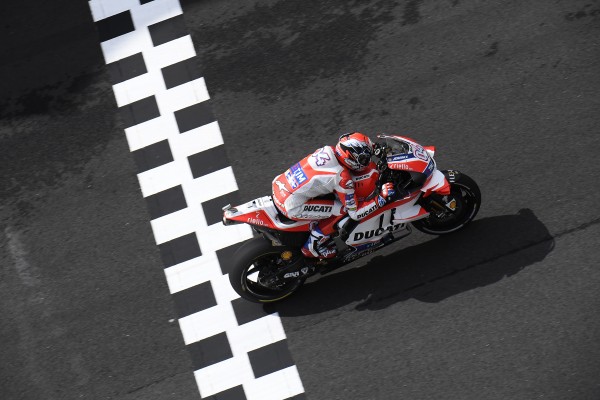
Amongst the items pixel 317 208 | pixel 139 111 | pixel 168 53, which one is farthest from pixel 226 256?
pixel 168 53

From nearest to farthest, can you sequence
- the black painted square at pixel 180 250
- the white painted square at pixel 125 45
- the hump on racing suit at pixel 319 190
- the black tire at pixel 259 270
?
the hump on racing suit at pixel 319 190 < the black tire at pixel 259 270 < the black painted square at pixel 180 250 < the white painted square at pixel 125 45

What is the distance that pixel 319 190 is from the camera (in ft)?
24.9

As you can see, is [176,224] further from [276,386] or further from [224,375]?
[276,386]

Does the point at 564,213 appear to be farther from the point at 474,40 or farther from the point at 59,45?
the point at 59,45

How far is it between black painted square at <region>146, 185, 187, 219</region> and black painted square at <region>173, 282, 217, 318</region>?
3.56ft

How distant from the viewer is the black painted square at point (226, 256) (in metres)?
8.78

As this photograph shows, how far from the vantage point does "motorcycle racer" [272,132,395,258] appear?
7.46 metres

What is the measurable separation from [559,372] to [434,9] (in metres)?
5.04

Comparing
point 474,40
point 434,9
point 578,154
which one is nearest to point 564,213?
point 578,154

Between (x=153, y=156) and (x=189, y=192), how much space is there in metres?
0.77

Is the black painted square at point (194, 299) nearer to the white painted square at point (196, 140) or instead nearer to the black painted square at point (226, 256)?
the black painted square at point (226, 256)

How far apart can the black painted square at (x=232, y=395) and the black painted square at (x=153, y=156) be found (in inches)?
120

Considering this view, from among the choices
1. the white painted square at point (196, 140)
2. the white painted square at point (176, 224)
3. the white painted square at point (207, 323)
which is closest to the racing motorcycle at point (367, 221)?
the white painted square at point (207, 323)

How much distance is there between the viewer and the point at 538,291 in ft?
26.2
